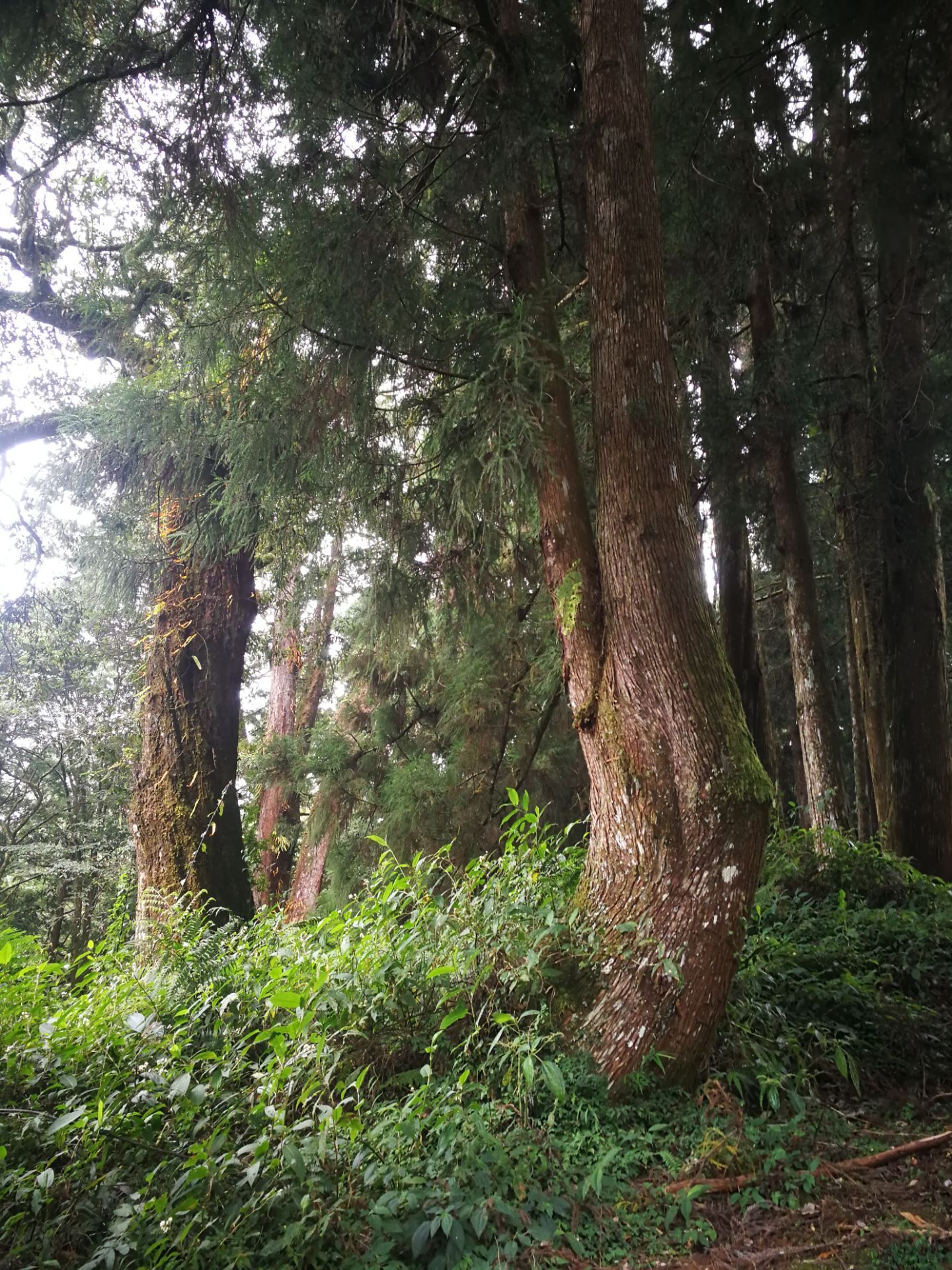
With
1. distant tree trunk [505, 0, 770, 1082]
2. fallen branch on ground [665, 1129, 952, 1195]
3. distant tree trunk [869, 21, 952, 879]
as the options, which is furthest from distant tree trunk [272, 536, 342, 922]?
Answer: fallen branch on ground [665, 1129, 952, 1195]

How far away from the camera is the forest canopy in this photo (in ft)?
8.48

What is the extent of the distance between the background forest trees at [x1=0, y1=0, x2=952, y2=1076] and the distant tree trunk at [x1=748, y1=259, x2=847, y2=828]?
0.03 m

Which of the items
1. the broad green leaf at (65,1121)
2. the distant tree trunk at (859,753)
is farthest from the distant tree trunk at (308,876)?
the broad green leaf at (65,1121)

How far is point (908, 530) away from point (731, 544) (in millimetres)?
1424

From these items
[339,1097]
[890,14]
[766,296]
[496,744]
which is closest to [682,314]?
[766,296]

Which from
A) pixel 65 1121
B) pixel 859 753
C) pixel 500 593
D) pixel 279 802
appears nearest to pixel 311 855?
pixel 279 802

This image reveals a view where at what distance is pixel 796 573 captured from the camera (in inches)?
263

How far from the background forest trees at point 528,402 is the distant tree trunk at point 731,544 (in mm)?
38

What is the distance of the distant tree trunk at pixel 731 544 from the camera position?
6.53 m

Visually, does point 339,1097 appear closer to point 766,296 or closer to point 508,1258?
point 508,1258

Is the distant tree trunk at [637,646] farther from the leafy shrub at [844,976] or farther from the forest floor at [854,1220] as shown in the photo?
the forest floor at [854,1220]

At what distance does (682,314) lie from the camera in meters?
6.45

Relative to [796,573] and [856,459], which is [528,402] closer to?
[796,573]

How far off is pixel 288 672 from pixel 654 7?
9354 mm
